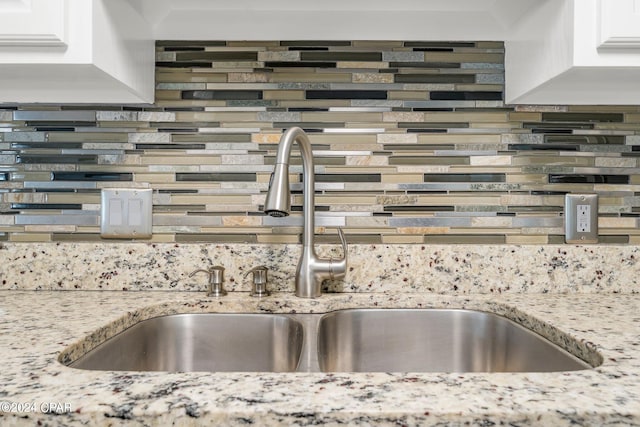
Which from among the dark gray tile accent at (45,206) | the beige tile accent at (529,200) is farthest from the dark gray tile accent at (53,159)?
the beige tile accent at (529,200)

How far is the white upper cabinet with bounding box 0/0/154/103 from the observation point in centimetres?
85

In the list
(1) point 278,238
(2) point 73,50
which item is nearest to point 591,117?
(1) point 278,238

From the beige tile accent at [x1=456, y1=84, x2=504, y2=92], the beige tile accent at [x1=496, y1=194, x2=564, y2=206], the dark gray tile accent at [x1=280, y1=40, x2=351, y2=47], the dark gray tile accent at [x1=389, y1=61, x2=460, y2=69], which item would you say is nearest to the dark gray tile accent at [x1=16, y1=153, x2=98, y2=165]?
the dark gray tile accent at [x1=280, y1=40, x2=351, y2=47]

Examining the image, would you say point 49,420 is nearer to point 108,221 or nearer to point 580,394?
point 580,394

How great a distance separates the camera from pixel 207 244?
3.85 feet

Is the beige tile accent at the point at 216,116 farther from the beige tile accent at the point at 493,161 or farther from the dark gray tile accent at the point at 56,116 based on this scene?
the beige tile accent at the point at 493,161

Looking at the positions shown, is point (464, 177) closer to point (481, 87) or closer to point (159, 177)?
point (481, 87)

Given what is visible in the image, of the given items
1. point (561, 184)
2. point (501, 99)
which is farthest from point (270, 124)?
point (561, 184)

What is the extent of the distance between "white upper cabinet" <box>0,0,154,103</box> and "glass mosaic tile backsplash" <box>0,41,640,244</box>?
11 cm

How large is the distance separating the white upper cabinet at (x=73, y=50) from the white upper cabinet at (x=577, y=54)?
0.91 meters

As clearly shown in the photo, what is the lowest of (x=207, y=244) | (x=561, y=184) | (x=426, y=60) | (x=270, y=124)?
(x=207, y=244)

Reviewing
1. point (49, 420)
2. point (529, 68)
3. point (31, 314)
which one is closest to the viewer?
point (49, 420)

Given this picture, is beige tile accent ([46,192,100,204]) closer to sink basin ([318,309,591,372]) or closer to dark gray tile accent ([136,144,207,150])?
dark gray tile accent ([136,144,207,150])

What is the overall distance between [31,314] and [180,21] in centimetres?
76
